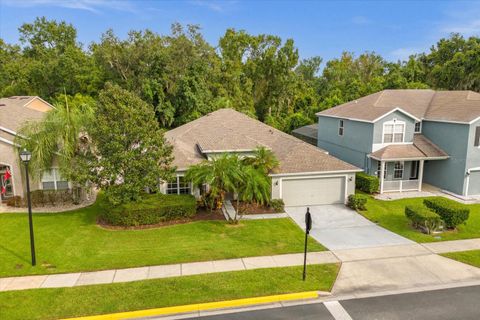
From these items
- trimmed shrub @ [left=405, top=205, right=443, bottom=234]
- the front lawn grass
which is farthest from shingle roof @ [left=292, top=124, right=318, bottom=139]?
the front lawn grass

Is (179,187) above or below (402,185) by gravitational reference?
above

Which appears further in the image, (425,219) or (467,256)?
(425,219)

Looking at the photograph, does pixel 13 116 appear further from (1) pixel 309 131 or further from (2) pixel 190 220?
(1) pixel 309 131

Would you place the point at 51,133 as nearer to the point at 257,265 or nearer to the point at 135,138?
the point at 135,138

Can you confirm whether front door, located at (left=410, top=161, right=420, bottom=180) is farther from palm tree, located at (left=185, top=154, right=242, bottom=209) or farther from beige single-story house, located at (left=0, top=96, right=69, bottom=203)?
beige single-story house, located at (left=0, top=96, right=69, bottom=203)

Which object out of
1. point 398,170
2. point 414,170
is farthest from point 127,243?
point 414,170

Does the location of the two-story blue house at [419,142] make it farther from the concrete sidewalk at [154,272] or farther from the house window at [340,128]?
the concrete sidewalk at [154,272]

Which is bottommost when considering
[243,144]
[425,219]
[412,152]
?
[425,219]

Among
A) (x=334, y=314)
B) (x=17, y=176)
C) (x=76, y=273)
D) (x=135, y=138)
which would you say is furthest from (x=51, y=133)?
(x=334, y=314)
